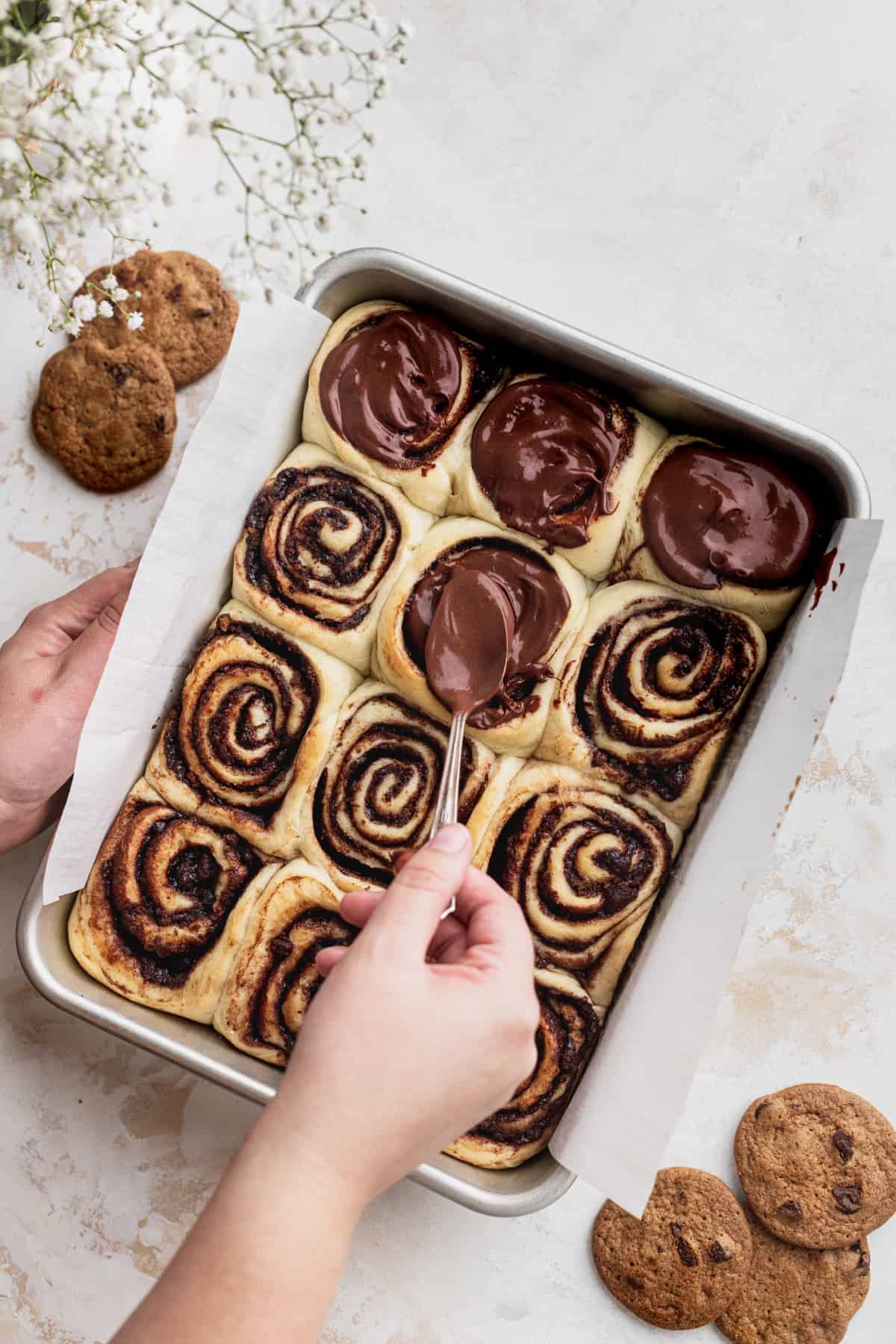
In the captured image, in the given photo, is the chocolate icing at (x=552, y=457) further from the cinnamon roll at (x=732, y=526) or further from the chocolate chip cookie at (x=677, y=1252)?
the chocolate chip cookie at (x=677, y=1252)

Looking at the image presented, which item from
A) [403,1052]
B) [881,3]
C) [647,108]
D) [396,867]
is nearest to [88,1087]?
[396,867]

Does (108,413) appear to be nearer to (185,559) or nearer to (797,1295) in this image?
(185,559)

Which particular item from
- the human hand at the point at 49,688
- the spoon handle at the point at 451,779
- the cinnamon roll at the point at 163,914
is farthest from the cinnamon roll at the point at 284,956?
the human hand at the point at 49,688

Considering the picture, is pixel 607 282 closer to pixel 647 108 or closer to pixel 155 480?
pixel 647 108

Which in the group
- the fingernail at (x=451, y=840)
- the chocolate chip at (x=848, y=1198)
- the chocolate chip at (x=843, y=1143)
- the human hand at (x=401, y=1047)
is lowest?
the chocolate chip at (x=848, y=1198)

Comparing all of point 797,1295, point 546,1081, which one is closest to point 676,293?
point 546,1081

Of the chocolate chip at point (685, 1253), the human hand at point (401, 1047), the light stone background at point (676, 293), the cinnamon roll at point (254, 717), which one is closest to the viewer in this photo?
the human hand at point (401, 1047)

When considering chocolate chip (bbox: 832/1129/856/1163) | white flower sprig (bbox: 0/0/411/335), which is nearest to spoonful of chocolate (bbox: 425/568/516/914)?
white flower sprig (bbox: 0/0/411/335)
